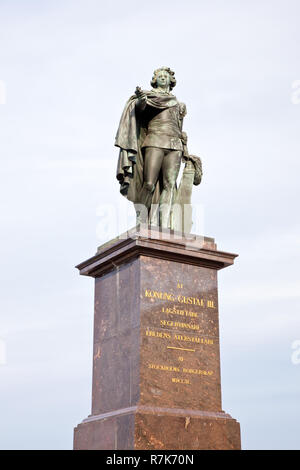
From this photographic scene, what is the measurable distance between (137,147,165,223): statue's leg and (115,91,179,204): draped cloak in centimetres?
18

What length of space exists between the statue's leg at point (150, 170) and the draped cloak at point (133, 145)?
176 millimetres

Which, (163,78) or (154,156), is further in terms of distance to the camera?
(163,78)

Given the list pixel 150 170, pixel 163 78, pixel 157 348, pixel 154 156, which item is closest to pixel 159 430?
pixel 157 348

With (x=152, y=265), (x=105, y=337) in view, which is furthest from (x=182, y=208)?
(x=105, y=337)

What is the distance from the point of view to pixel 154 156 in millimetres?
14719

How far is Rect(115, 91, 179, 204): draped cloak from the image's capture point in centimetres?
1459

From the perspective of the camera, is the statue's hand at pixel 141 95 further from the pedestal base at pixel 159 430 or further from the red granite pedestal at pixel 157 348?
the pedestal base at pixel 159 430

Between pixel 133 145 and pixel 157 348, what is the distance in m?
4.09

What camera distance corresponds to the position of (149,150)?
14797 millimetres

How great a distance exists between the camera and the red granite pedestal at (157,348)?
12.3 metres

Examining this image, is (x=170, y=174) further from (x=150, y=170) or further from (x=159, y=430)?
(x=159, y=430)
